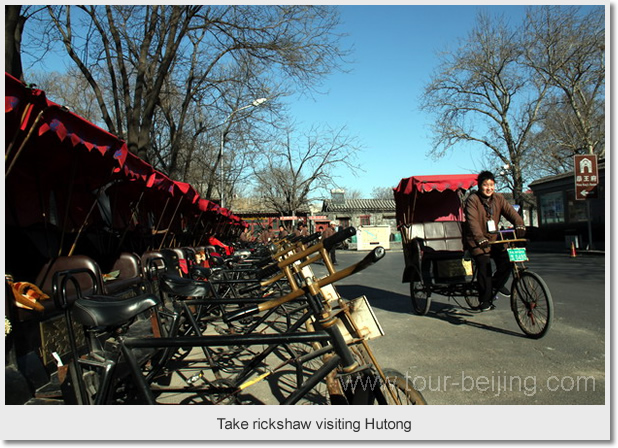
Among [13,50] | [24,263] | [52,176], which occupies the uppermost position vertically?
[13,50]

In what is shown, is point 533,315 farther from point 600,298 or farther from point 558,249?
point 558,249

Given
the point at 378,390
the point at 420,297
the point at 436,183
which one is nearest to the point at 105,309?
the point at 378,390

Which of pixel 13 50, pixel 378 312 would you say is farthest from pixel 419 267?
pixel 13 50

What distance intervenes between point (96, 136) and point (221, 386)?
2677 millimetres

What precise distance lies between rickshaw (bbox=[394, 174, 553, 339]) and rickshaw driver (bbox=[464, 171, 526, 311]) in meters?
0.13

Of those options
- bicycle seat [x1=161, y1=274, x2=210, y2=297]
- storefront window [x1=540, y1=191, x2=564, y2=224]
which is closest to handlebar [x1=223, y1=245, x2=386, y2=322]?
bicycle seat [x1=161, y1=274, x2=210, y2=297]

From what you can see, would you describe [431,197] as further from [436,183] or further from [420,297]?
[420,297]

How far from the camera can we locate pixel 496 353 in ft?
14.2

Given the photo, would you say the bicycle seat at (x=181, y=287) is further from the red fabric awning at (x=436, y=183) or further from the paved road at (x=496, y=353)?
the red fabric awning at (x=436, y=183)

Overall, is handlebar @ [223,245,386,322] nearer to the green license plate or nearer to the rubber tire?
the green license plate

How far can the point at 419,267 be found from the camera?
6133 millimetres

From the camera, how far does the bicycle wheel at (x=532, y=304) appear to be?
454cm

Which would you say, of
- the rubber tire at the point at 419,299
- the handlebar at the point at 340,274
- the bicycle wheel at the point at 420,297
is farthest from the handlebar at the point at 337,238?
the rubber tire at the point at 419,299

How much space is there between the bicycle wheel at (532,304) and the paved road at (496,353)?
14cm
